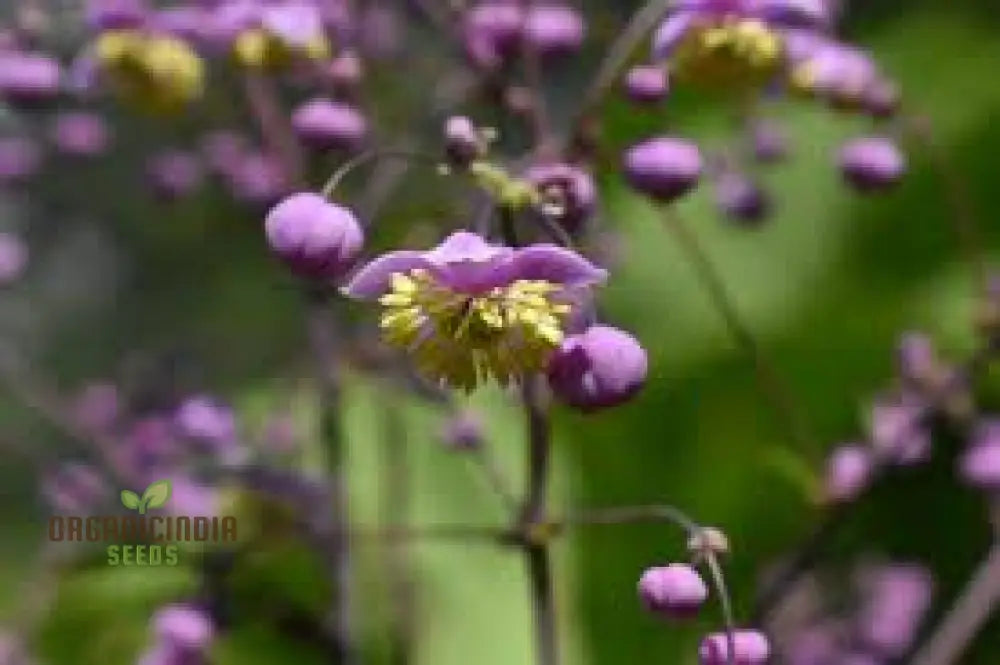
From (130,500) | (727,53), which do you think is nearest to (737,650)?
(727,53)

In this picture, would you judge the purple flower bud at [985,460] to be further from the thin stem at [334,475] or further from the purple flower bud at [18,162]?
the purple flower bud at [18,162]

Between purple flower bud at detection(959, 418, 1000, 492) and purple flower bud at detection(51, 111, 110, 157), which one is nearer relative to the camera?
purple flower bud at detection(959, 418, 1000, 492)

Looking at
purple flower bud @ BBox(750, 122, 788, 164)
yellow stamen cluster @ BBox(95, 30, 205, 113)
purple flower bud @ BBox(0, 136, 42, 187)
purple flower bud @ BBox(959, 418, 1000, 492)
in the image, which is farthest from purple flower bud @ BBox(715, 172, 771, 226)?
purple flower bud @ BBox(0, 136, 42, 187)

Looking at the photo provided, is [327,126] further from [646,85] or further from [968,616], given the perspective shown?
[968,616]

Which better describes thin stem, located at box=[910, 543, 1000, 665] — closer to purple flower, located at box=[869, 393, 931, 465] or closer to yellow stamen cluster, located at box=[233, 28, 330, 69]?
purple flower, located at box=[869, 393, 931, 465]

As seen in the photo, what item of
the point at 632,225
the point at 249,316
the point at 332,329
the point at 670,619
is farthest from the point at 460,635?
the point at 249,316

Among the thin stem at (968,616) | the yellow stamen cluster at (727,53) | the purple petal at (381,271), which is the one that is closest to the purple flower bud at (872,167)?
the yellow stamen cluster at (727,53)
